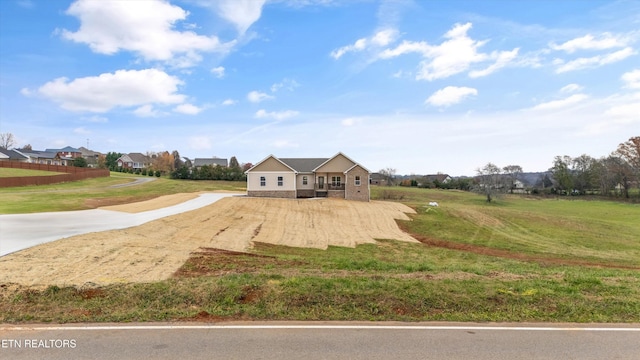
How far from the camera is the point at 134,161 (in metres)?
113

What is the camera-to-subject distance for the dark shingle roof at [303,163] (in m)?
41.8

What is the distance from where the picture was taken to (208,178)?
68500 millimetres

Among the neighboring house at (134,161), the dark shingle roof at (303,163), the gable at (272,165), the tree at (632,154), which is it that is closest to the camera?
the gable at (272,165)

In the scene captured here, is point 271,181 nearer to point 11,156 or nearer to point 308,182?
point 308,182

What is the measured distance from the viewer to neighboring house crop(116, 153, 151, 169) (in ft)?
367

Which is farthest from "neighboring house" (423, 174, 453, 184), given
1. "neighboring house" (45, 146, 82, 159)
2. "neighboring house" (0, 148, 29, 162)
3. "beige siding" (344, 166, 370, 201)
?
"neighboring house" (45, 146, 82, 159)

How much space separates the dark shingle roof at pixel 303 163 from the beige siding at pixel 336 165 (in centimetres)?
155

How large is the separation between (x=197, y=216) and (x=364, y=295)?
59.6 ft

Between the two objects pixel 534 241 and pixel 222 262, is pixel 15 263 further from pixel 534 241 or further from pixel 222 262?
pixel 534 241

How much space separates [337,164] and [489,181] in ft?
111

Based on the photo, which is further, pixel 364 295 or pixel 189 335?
pixel 364 295

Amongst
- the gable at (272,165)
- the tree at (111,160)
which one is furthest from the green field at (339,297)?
the tree at (111,160)

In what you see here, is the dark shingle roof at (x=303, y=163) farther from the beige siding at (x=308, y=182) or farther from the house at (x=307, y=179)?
the beige siding at (x=308, y=182)

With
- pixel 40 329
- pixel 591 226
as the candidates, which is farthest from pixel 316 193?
pixel 40 329
